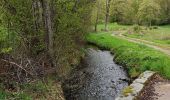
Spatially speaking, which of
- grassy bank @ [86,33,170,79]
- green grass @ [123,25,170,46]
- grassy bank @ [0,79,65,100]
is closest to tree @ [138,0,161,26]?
green grass @ [123,25,170,46]

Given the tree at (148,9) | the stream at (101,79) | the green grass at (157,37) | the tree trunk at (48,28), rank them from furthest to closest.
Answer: the tree at (148,9), the green grass at (157,37), the stream at (101,79), the tree trunk at (48,28)

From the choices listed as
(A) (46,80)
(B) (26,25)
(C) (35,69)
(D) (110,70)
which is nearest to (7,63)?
(C) (35,69)

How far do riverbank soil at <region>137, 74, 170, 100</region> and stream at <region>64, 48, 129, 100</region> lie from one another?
2.47 meters

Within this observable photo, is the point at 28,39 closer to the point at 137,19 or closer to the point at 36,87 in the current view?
the point at 36,87

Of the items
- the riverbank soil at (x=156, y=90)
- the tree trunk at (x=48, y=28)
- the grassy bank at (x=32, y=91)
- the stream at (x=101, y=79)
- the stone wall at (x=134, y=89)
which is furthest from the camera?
the stream at (x=101, y=79)

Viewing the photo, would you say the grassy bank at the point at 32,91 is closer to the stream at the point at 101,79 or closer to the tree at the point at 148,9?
the stream at the point at 101,79

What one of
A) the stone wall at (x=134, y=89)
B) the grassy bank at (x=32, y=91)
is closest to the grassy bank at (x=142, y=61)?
the stone wall at (x=134, y=89)

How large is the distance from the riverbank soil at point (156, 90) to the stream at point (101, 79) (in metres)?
2.47

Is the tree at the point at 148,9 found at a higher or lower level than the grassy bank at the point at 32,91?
higher

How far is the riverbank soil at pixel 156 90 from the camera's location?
16.2 m

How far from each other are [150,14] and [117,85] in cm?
5201

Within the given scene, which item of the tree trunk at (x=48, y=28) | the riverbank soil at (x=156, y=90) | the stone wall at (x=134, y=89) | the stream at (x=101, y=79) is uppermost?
the tree trunk at (x=48, y=28)

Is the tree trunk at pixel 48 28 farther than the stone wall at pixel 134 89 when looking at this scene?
Yes

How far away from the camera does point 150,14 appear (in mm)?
72250
